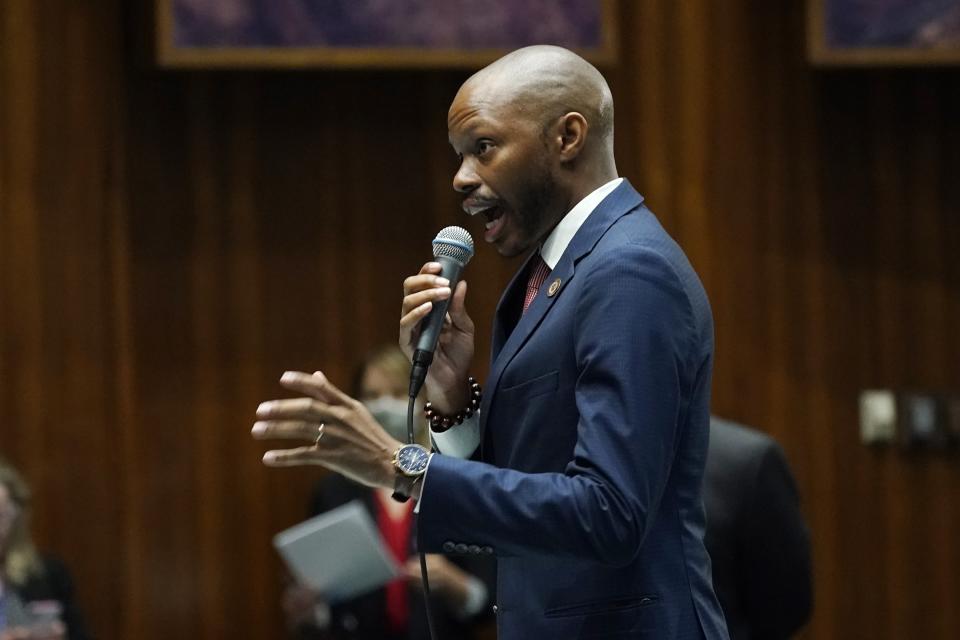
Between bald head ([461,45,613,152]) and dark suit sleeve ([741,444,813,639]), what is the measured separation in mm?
1488

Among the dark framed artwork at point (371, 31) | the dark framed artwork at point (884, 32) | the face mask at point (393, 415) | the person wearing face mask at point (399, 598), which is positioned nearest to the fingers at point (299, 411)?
the face mask at point (393, 415)

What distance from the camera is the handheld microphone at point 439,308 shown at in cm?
209

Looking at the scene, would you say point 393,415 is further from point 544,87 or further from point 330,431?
point 330,431

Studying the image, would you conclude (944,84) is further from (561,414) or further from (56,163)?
(561,414)

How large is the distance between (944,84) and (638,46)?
3.84ft

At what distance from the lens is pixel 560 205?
2115 millimetres

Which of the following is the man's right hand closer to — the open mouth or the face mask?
the open mouth

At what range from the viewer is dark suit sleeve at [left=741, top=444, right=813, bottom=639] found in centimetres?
340

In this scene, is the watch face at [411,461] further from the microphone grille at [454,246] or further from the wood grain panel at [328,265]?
the wood grain panel at [328,265]

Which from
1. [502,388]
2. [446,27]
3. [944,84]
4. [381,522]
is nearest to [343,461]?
[502,388]

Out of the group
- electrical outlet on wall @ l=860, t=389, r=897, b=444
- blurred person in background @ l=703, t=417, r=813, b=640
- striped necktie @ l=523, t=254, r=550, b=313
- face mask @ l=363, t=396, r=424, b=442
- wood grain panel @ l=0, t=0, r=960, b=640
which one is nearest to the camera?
striped necktie @ l=523, t=254, r=550, b=313

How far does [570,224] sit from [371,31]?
9.90 ft

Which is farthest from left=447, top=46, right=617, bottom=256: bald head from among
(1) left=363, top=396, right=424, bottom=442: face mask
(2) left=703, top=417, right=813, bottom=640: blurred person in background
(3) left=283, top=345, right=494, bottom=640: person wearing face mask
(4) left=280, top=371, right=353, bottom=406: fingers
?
(3) left=283, top=345, right=494, bottom=640: person wearing face mask

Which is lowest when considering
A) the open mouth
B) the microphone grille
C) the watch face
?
the watch face
